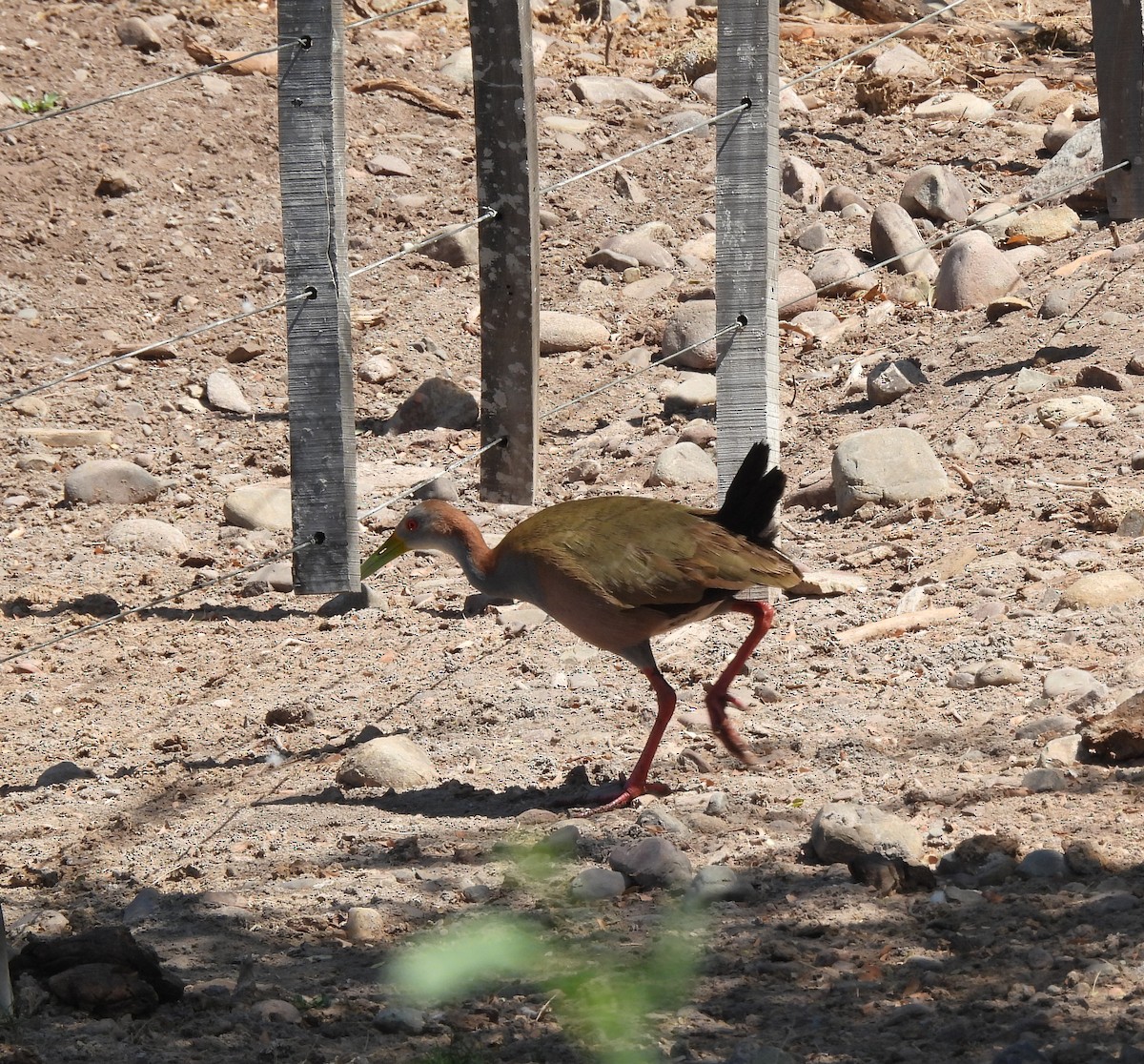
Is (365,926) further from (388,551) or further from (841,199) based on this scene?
(841,199)

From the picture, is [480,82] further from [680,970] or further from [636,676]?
[680,970]

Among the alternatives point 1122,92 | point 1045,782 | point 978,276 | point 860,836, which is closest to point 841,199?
point 978,276

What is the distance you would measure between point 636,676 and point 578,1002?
2.54 metres

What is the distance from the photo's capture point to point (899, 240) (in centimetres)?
931

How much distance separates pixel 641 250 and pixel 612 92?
119 inches

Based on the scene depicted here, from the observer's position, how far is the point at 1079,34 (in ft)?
44.0

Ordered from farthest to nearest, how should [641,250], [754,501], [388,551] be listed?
[641,250] → [388,551] → [754,501]

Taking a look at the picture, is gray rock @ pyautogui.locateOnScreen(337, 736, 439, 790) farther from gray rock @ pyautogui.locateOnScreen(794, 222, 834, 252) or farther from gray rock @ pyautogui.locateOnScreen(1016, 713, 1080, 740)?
gray rock @ pyautogui.locateOnScreen(794, 222, 834, 252)

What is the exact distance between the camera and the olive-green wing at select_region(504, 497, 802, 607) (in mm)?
4652

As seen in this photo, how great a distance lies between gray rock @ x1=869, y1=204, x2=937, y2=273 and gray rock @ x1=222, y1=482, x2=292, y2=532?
414 centimetres

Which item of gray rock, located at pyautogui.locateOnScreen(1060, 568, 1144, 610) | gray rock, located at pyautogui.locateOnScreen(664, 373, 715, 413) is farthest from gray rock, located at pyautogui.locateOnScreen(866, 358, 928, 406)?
gray rock, located at pyautogui.locateOnScreen(1060, 568, 1144, 610)

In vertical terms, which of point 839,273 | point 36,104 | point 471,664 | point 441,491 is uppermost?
point 36,104

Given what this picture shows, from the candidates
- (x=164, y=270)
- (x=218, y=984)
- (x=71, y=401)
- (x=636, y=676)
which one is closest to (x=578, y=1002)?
(x=218, y=984)

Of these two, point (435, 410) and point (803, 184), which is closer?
point (435, 410)
